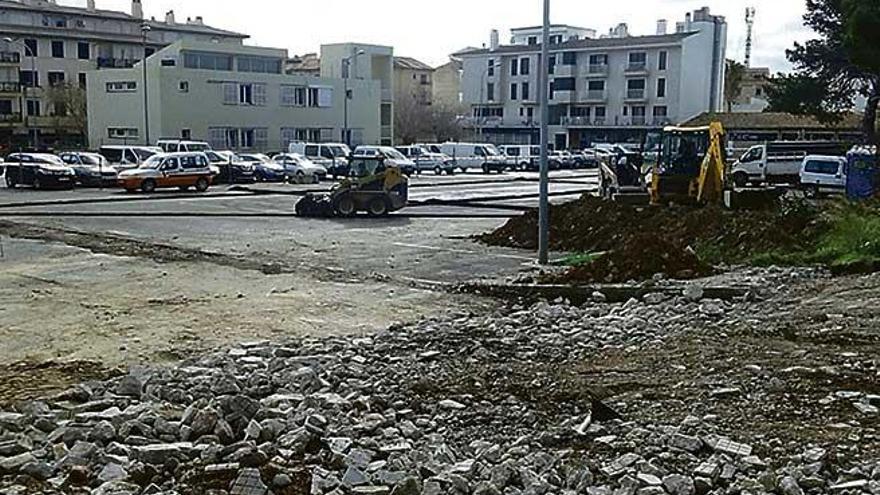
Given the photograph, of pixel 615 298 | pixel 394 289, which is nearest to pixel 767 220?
pixel 615 298

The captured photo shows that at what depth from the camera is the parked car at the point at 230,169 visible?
4556cm

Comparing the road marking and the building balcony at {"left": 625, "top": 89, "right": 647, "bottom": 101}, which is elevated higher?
the building balcony at {"left": 625, "top": 89, "right": 647, "bottom": 101}

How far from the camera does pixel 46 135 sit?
251ft

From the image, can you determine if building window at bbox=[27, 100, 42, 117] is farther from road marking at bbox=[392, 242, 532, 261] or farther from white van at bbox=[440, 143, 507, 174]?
road marking at bbox=[392, 242, 532, 261]

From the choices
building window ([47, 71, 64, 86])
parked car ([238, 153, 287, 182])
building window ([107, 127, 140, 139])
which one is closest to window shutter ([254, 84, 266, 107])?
building window ([107, 127, 140, 139])

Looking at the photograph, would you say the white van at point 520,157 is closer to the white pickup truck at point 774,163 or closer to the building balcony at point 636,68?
the white pickup truck at point 774,163

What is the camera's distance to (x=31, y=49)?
7900cm

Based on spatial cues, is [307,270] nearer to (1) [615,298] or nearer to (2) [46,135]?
(1) [615,298]

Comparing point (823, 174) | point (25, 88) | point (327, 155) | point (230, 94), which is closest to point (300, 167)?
point (327, 155)

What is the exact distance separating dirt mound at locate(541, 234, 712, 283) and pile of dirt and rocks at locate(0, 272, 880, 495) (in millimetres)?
4681

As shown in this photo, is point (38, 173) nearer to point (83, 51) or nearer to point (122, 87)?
point (122, 87)

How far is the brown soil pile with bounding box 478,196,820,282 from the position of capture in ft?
52.9

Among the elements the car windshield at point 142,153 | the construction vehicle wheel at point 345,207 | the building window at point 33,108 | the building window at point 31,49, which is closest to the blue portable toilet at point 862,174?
the construction vehicle wheel at point 345,207

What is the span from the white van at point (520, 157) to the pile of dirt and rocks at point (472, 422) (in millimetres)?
51166
